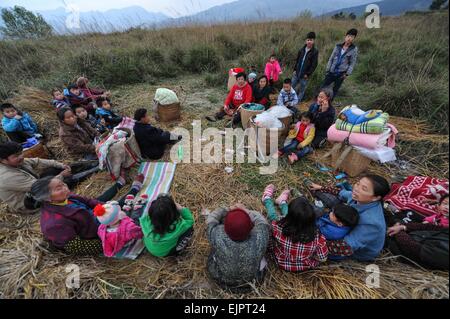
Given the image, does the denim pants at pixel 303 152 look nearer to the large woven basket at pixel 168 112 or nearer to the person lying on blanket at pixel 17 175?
Result: the large woven basket at pixel 168 112

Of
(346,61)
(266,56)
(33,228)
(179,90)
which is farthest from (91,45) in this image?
(346,61)

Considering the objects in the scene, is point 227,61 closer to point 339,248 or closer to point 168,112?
point 168,112

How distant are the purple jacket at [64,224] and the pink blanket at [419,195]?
3158mm

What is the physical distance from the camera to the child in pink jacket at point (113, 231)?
6.46 feet

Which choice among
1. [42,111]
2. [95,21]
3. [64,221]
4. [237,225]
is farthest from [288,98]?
[95,21]

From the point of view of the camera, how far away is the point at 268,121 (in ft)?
11.4

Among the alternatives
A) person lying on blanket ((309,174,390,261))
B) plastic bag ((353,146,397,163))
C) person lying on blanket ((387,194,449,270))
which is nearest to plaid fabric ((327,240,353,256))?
person lying on blanket ((309,174,390,261))

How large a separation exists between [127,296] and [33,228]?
4.83ft

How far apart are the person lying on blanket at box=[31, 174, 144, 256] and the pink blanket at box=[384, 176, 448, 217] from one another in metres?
3.13

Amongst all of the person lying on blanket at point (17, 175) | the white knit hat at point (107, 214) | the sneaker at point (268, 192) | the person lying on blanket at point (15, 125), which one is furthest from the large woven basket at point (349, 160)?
the person lying on blanket at point (15, 125)

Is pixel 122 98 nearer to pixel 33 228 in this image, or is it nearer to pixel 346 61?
pixel 33 228

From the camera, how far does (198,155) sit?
3764 millimetres

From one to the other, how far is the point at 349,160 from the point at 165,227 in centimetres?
261

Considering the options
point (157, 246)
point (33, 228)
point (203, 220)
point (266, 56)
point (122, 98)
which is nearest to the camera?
point (157, 246)
